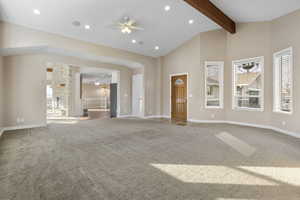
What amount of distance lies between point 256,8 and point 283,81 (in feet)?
8.05

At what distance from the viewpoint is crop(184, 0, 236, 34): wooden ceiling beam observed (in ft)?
14.6

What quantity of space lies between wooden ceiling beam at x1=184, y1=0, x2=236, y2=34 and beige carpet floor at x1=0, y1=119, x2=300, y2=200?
3.75 metres

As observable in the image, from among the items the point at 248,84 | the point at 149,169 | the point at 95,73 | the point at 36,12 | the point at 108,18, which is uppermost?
the point at 108,18

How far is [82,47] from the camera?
19.1 feet

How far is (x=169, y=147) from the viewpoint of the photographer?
348 cm

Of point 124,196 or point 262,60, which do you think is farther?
point 262,60

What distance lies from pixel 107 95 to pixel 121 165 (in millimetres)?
14504

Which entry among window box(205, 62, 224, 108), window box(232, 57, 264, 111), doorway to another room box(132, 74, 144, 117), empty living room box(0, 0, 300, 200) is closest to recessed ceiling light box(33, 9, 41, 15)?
empty living room box(0, 0, 300, 200)

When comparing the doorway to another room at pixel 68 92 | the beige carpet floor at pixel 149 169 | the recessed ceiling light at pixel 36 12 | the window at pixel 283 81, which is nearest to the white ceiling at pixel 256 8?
the window at pixel 283 81

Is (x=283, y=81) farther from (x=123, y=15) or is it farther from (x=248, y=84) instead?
(x=123, y=15)

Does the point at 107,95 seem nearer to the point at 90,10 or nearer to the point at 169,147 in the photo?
the point at 90,10

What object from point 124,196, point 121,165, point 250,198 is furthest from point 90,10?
point 250,198

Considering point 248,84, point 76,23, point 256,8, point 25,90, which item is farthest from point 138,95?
point 256,8

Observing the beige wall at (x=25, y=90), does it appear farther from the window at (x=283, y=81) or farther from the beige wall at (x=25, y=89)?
the window at (x=283, y=81)
